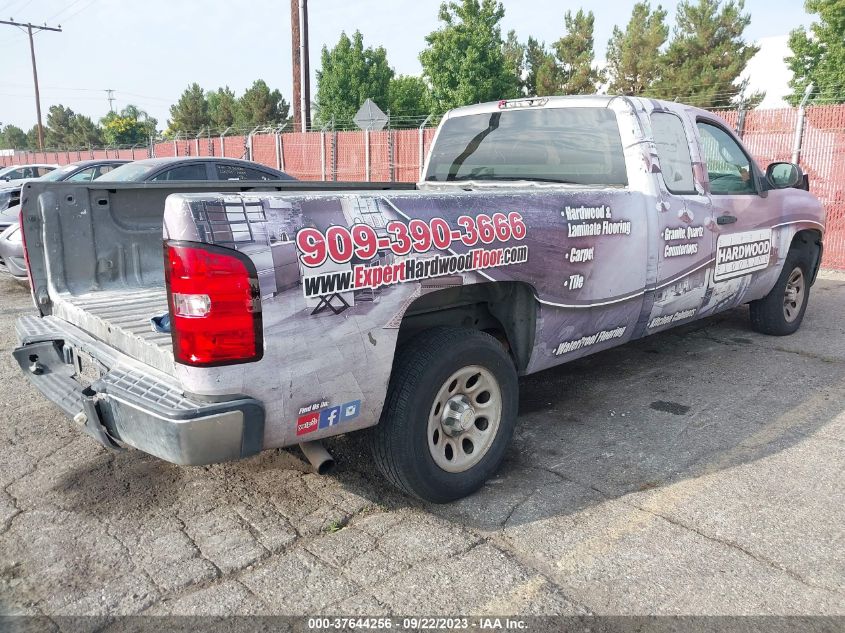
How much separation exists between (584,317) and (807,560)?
1520 mm

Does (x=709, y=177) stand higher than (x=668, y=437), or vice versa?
(x=709, y=177)

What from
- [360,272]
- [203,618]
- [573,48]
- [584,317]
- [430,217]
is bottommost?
[203,618]

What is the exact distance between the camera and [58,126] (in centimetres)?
9025

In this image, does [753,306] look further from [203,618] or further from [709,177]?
[203,618]

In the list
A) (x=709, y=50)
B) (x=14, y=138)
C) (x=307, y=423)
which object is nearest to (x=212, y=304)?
(x=307, y=423)

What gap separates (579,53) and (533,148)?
4003cm

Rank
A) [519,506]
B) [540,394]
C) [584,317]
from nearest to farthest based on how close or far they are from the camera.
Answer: [519,506] → [584,317] → [540,394]

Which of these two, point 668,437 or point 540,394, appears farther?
point 540,394

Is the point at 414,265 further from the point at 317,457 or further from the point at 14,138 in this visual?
the point at 14,138

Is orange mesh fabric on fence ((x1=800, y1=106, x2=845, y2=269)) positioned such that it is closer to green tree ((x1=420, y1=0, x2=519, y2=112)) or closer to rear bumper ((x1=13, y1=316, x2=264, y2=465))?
rear bumper ((x1=13, y1=316, x2=264, y2=465))

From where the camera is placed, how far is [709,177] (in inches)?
189

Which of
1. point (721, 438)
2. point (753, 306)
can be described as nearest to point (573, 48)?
point (753, 306)

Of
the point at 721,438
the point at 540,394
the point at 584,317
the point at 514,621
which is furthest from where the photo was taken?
the point at 540,394

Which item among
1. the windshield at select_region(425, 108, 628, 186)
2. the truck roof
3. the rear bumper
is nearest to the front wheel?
the rear bumper
